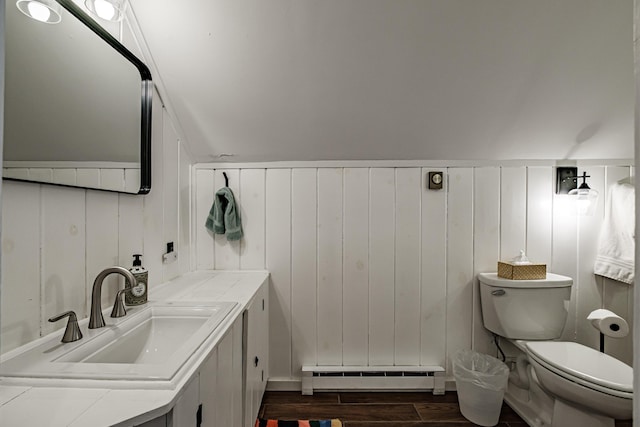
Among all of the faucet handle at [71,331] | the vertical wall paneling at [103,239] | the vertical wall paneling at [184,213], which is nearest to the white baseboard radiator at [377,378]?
the vertical wall paneling at [184,213]

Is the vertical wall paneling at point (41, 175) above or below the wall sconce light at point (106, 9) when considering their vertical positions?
below

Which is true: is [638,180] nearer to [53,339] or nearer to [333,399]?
[53,339]

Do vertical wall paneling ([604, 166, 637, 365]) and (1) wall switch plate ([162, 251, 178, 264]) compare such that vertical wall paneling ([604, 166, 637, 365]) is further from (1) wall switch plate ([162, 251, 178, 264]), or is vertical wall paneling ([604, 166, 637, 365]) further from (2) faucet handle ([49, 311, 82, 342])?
(2) faucet handle ([49, 311, 82, 342])

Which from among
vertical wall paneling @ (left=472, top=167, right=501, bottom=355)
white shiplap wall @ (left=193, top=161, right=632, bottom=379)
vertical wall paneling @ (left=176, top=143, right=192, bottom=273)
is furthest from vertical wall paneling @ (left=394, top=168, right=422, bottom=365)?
vertical wall paneling @ (left=176, top=143, right=192, bottom=273)

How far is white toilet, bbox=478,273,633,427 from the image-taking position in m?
1.33

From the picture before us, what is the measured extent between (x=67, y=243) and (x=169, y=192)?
2.25 ft

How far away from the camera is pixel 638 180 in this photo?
1.44 ft

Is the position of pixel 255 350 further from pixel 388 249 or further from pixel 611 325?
pixel 611 325

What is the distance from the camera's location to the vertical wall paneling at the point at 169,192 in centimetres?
163

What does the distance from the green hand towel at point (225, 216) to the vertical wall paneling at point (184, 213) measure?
146mm

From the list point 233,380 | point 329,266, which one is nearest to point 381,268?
point 329,266

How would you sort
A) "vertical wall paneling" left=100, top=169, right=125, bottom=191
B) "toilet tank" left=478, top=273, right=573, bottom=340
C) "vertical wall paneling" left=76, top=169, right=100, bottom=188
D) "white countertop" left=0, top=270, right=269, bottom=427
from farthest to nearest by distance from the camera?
"toilet tank" left=478, top=273, right=573, bottom=340, "vertical wall paneling" left=100, top=169, right=125, bottom=191, "vertical wall paneling" left=76, top=169, right=100, bottom=188, "white countertop" left=0, top=270, right=269, bottom=427

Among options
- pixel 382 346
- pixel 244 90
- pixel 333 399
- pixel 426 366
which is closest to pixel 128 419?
pixel 244 90

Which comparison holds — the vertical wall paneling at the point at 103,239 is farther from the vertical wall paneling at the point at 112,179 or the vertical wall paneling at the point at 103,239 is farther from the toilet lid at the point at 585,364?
the toilet lid at the point at 585,364
